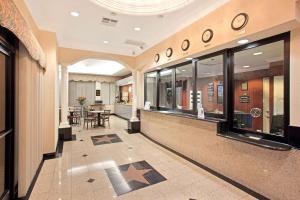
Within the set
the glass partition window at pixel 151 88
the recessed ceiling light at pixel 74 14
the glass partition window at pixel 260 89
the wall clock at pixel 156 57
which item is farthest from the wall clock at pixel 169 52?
the recessed ceiling light at pixel 74 14

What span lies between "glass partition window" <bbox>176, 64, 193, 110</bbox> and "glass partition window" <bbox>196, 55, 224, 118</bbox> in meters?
0.29

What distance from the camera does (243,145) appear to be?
244 cm

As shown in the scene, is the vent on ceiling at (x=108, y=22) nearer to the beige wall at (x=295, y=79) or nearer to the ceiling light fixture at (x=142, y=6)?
the ceiling light fixture at (x=142, y=6)

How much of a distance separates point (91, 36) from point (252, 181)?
15.4 feet

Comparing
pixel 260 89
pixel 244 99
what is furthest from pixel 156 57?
pixel 260 89

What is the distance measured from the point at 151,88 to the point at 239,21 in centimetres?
371

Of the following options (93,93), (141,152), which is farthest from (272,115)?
(93,93)

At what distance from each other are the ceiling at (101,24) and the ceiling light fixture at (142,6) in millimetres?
104

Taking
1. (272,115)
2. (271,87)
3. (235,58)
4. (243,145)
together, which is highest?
(235,58)

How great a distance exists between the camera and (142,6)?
10.0 ft

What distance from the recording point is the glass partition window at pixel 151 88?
5.50 m

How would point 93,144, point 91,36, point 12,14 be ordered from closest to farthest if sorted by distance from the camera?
point 12,14, point 91,36, point 93,144

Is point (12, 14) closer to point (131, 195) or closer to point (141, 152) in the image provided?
point (131, 195)

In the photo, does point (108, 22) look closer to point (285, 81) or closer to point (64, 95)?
point (64, 95)
